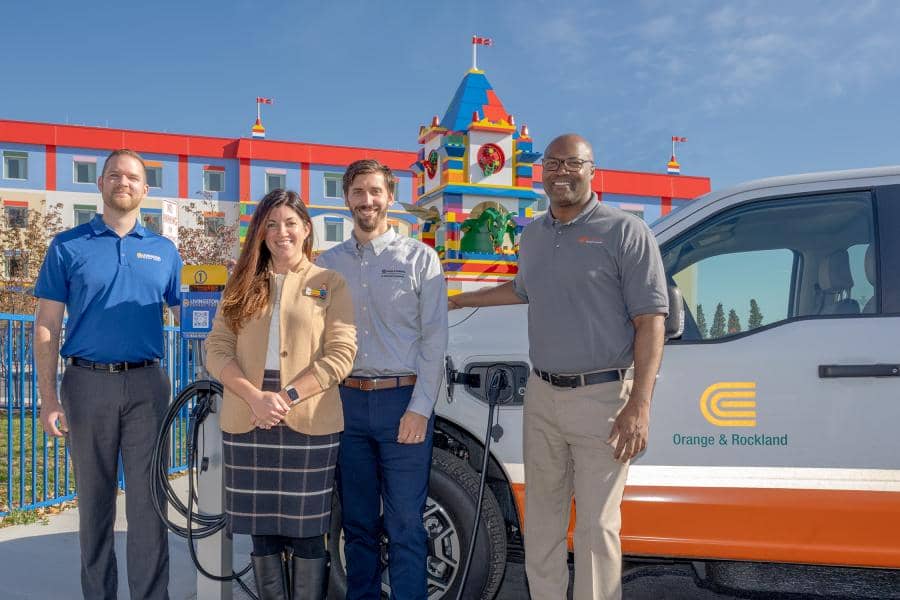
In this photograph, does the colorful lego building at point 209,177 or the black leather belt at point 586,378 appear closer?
the black leather belt at point 586,378

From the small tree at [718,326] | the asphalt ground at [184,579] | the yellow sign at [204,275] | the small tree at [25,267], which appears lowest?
the asphalt ground at [184,579]

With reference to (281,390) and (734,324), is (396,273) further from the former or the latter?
(734,324)

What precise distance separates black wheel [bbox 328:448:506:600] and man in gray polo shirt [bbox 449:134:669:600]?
11.9 inches

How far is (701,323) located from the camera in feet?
10.5

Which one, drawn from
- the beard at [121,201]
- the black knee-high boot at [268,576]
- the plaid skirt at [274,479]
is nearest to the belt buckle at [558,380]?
the plaid skirt at [274,479]

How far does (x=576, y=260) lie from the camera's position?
112 inches

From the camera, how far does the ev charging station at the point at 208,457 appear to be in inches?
133

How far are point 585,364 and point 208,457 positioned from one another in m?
1.79

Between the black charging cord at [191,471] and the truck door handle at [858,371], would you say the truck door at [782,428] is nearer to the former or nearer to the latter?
the truck door handle at [858,371]

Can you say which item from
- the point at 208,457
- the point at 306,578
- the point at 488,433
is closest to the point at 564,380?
the point at 488,433

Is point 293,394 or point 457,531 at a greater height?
point 293,394

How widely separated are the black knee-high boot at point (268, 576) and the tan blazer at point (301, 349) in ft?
1.79

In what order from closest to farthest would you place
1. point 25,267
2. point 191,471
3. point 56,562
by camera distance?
point 191,471
point 56,562
point 25,267

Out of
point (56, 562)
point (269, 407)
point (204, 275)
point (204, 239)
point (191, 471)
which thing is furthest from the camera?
point (204, 239)
